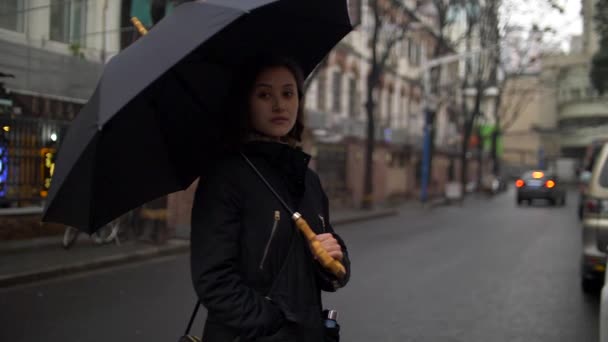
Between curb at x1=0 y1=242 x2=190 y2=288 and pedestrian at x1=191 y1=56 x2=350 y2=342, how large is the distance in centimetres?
654

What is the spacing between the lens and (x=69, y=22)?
1223 centimetres

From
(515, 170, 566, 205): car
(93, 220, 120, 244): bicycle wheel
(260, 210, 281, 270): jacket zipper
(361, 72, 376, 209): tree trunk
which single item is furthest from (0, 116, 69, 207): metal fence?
(515, 170, 566, 205): car

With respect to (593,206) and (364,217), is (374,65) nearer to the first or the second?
(364,217)

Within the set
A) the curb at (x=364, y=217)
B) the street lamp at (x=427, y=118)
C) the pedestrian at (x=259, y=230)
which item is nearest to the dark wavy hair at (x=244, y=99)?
the pedestrian at (x=259, y=230)

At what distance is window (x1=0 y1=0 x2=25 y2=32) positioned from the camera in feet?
29.6

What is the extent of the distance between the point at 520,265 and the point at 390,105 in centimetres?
2528

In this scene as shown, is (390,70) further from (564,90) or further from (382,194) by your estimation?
(564,90)

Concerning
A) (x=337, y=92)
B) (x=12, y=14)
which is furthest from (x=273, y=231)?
(x=337, y=92)

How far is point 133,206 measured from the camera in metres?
2.29

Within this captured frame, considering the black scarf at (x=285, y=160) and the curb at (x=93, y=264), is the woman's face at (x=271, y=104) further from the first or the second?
the curb at (x=93, y=264)

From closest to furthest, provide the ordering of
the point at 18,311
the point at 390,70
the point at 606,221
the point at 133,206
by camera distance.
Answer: the point at 133,206 → the point at 18,311 → the point at 606,221 → the point at 390,70

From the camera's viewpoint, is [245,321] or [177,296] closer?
[245,321]

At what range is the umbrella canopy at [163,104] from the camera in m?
1.95

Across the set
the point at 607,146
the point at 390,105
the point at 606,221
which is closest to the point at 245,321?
the point at 606,221
